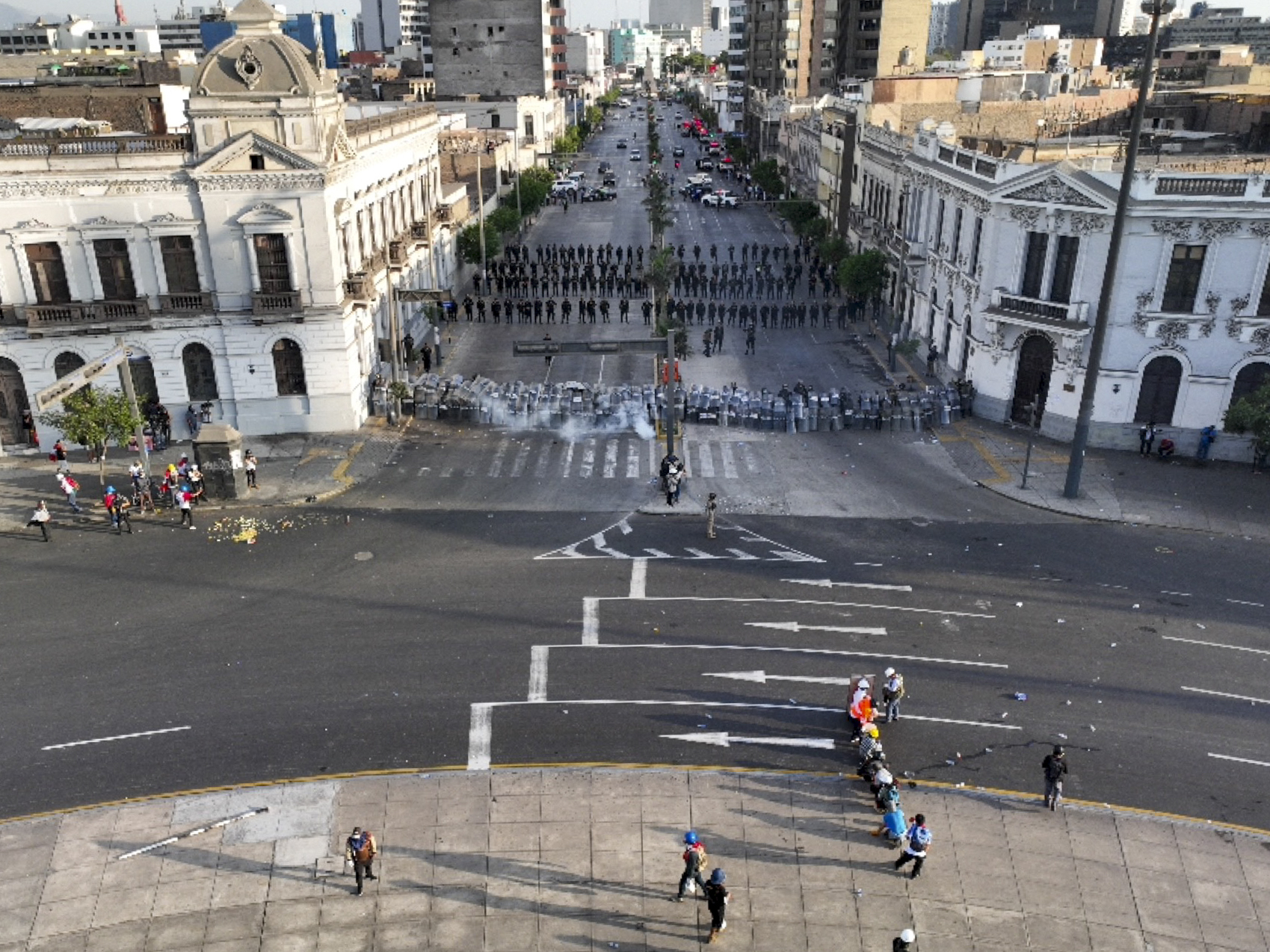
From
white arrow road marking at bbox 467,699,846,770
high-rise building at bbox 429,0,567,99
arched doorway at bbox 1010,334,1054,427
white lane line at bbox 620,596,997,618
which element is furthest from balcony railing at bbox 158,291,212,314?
high-rise building at bbox 429,0,567,99

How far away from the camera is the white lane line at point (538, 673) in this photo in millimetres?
21750

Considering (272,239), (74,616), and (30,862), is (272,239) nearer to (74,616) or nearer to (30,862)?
(74,616)

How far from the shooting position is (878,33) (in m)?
127

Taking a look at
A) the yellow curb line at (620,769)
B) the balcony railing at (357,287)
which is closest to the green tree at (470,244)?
the balcony railing at (357,287)

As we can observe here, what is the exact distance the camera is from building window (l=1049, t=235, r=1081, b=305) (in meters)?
35.3

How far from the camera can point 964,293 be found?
1628 inches

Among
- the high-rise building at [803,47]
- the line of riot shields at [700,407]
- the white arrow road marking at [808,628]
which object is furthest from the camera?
the high-rise building at [803,47]

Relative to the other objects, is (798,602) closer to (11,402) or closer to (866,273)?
(11,402)

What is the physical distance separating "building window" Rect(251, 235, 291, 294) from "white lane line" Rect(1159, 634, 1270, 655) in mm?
30234

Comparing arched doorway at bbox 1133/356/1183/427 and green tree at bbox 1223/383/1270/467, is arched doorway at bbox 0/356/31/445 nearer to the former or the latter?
arched doorway at bbox 1133/356/1183/427

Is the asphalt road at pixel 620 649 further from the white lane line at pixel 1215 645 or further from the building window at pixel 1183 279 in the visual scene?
the building window at pixel 1183 279

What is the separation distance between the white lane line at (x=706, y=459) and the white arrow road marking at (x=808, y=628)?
10052 millimetres

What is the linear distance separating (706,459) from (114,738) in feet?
69.6

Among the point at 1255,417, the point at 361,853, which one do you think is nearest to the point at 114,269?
the point at 361,853
